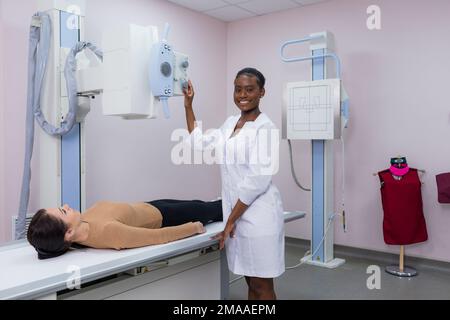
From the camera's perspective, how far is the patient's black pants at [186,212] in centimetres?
195

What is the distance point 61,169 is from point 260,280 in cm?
109

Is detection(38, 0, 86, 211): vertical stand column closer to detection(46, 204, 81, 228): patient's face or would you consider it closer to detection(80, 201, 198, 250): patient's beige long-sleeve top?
detection(80, 201, 198, 250): patient's beige long-sleeve top

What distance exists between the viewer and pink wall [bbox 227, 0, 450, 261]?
296cm

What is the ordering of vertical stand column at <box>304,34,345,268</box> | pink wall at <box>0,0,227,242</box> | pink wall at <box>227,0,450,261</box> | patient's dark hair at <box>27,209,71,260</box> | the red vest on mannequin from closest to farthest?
patient's dark hair at <box>27,209,71,260</box>
pink wall at <box>0,0,227,242</box>
the red vest on mannequin
pink wall at <box>227,0,450,261</box>
vertical stand column at <box>304,34,345,268</box>

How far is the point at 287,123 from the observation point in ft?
10.3

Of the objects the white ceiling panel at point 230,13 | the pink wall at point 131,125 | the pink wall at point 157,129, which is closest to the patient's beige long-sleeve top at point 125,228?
the pink wall at point 131,125

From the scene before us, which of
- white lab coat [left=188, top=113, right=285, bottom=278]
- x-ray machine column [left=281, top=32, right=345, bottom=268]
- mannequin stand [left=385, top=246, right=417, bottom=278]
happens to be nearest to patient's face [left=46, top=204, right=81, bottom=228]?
white lab coat [left=188, top=113, right=285, bottom=278]

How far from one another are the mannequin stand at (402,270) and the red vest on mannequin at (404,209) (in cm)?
12

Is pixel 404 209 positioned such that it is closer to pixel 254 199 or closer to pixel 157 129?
pixel 254 199

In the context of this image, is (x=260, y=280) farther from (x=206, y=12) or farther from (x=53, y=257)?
(x=206, y=12)

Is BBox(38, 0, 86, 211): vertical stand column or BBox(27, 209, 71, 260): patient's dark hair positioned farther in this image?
BBox(38, 0, 86, 211): vertical stand column

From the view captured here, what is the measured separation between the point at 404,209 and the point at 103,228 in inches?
84.0

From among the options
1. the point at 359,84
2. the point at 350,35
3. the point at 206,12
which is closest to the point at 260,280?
the point at 359,84

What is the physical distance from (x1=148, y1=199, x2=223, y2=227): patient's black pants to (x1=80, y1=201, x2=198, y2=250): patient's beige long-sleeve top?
0.09m
